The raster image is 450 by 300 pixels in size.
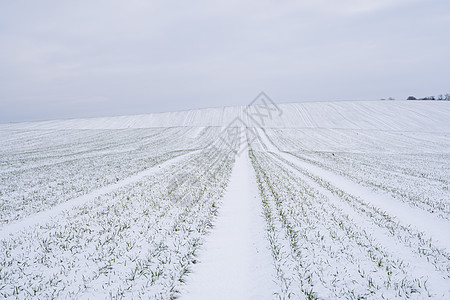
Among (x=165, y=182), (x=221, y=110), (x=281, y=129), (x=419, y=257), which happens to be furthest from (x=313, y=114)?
(x=419, y=257)

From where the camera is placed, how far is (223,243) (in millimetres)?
8008

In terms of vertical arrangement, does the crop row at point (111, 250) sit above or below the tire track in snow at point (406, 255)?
above

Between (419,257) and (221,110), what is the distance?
86.5 meters

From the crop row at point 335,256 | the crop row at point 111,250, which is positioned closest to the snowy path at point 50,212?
the crop row at point 111,250

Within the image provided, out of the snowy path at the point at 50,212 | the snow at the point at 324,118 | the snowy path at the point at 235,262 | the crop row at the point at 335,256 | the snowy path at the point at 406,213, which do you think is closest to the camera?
the crop row at the point at 335,256

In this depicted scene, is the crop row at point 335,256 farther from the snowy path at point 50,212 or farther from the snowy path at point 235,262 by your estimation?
the snowy path at point 50,212

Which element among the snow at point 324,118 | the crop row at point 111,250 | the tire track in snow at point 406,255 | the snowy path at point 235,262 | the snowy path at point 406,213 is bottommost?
the snowy path at point 406,213

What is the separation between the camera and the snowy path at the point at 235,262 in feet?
18.2

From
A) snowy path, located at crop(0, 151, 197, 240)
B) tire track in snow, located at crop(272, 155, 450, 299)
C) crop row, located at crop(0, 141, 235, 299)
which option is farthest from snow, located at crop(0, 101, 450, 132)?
crop row, located at crop(0, 141, 235, 299)

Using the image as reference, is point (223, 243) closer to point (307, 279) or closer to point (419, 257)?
point (307, 279)

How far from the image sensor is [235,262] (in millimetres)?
6848

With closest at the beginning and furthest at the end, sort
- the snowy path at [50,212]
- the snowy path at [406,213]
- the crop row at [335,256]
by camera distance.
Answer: the crop row at [335,256]
the snowy path at [406,213]
the snowy path at [50,212]

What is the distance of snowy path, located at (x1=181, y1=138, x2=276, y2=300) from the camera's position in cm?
556

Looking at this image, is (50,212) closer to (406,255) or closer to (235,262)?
(235,262)
